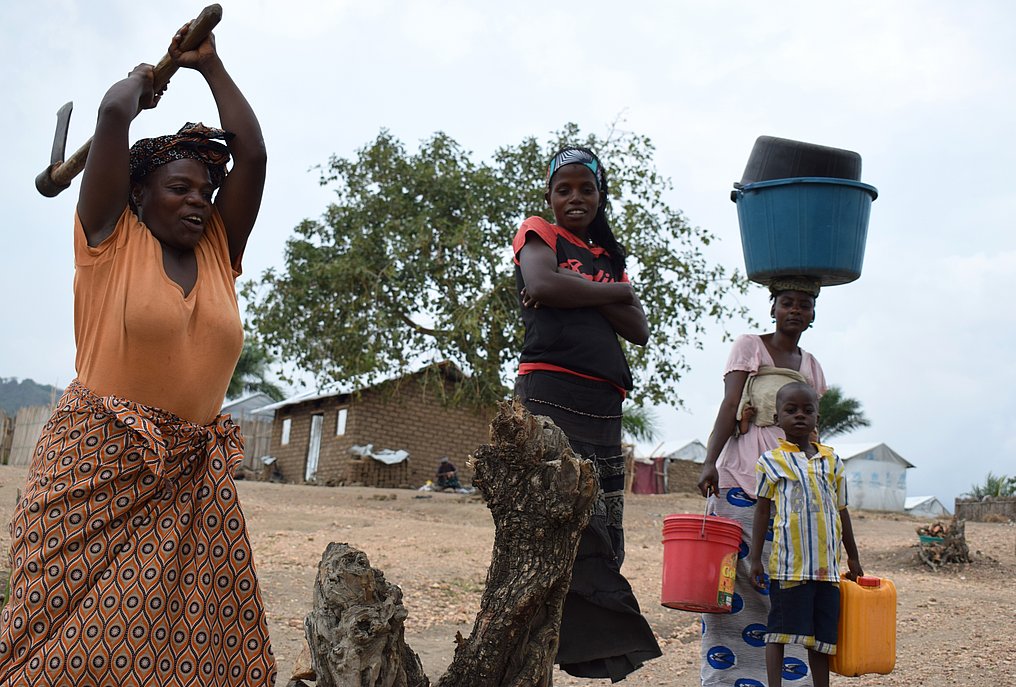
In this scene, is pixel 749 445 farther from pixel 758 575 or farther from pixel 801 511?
pixel 758 575

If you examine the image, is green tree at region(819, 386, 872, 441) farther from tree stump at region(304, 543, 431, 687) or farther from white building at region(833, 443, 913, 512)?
tree stump at region(304, 543, 431, 687)

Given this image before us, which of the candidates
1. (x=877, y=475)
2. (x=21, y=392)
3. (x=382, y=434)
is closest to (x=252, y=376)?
(x=382, y=434)

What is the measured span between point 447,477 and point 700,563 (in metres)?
18.7

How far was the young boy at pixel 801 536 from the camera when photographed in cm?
332

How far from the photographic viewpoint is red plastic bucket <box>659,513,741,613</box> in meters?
3.28

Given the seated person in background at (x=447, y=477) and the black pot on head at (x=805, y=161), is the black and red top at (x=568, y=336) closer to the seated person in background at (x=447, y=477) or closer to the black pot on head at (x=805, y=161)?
the black pot on head at (x=805, y=161)

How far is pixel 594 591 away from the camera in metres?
2.96

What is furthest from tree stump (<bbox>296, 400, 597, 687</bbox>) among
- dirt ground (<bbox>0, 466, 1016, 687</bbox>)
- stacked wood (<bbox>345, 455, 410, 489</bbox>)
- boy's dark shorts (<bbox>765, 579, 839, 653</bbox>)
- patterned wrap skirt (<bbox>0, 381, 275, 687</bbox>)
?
stacked wood (<bbox>345, 455, 410, 489</bbox>)

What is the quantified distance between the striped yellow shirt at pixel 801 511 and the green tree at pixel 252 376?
31.5 meters

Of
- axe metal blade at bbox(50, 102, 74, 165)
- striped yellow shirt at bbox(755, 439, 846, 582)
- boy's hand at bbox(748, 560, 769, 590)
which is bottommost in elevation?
boy's hand at bbox(748, 560, 769, 590)

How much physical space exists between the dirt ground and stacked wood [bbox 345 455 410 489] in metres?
7.89

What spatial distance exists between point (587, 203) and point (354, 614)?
1.60 metres

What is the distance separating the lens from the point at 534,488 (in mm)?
2438

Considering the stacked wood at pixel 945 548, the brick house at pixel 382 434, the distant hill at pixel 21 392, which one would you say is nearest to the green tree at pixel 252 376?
the brick house at pixel 382 434
